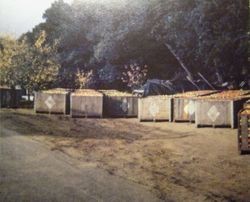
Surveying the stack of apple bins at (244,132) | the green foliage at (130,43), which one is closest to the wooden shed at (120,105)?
the green foliage at (130,43)

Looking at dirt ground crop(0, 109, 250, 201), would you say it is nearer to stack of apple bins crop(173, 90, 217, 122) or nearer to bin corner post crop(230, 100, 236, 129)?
bin corner post crop(230, 100, 236, 129)

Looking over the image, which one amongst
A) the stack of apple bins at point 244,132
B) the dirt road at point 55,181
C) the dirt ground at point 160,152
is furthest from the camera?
the stack of apple bins at point 244,132

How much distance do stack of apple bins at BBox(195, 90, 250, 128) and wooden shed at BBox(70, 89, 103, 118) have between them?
20.9ft

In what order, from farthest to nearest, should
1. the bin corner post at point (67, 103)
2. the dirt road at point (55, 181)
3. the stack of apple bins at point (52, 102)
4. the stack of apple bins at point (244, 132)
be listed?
the bin corner post at point (67, 103) < the stack of apple bins at point (52, 102) < the stack of apple bins at point (244, 132) < the dirt road at point (55, 181)

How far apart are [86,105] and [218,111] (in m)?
7.88

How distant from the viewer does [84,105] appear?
74.7 feet

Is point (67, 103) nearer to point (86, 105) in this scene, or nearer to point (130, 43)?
point (86, 105)

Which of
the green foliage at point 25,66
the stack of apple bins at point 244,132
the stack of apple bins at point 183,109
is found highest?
the green foliage at point 25,66

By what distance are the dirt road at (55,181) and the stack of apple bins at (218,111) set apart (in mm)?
8054

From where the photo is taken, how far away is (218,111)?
18.1 m

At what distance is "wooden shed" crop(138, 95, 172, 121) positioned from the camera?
2070 cm

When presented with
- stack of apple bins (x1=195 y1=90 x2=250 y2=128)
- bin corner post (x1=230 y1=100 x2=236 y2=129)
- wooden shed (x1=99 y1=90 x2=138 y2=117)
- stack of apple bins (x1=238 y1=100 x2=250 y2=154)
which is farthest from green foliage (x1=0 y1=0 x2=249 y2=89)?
stack of apple bins (x1=238 y1=100 x2=250 y2=154)

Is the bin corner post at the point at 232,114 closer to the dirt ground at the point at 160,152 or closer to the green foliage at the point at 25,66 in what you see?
the dirt ground at the point at 160,152

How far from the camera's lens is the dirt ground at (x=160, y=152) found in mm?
9352
